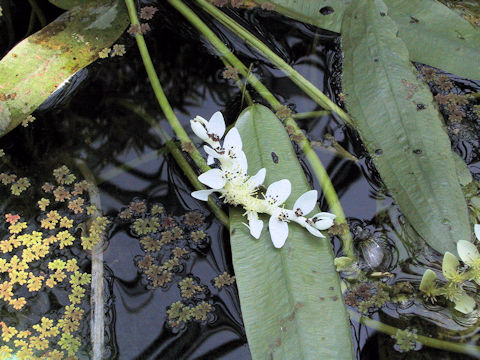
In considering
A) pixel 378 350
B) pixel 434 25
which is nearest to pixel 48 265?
pixel 378 350

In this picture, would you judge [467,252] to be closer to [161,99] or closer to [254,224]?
[254,224]

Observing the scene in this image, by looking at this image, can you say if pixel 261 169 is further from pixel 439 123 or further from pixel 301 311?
pixel 439 123

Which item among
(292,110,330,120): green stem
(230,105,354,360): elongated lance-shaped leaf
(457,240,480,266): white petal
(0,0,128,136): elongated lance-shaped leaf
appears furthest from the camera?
(292,110,330,120): green stem

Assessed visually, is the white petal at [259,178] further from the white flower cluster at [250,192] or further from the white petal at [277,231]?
the white petal at [277,231]

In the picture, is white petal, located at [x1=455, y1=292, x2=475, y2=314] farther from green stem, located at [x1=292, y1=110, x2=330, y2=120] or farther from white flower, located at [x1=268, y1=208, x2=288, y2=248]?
green stem, located at [x1=292, y1=110, x2=330, y2=120]

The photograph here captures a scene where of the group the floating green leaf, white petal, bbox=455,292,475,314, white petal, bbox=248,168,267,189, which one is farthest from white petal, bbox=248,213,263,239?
the floating green leaf

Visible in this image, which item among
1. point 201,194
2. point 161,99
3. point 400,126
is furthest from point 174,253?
point 400,126

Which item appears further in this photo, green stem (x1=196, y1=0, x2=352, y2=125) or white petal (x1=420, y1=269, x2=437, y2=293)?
green stem (x1=196, y1=0, x2=352, y2=125)

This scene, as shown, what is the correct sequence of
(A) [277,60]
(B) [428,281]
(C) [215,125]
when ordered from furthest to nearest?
1. (A) [277,60]
2. (C) [215,125]
3. (B) [428,281]
